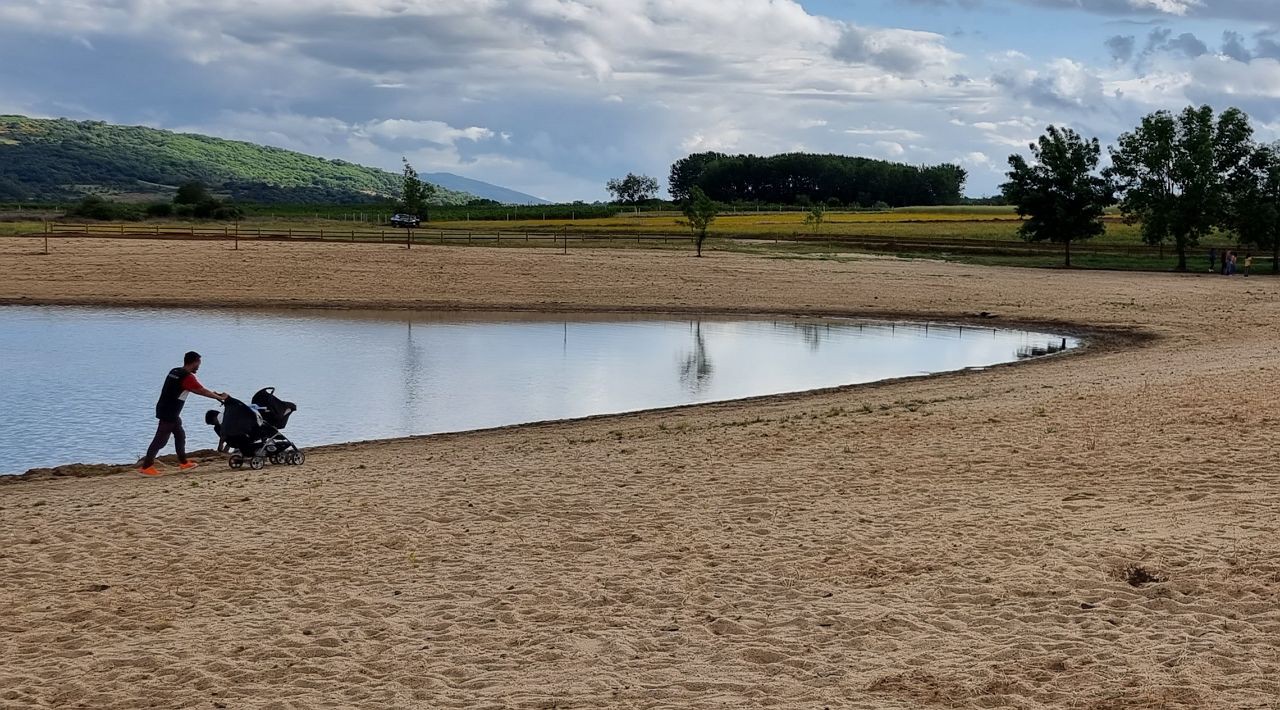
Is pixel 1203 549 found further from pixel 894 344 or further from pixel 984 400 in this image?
pixel 894 344

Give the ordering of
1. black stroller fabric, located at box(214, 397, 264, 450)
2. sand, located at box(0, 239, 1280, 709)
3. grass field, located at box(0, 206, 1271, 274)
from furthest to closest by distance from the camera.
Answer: grass field, located at box(0, 206, 1271, 274) → black stroller fabric, located at box(214, 397, 264, 450) → sand, located at box(0, 239, 1280, 709)

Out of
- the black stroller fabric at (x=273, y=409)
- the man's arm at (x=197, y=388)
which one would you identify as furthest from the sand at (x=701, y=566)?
the man's arm at (x=197, y=388)

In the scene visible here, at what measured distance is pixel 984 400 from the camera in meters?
18.3

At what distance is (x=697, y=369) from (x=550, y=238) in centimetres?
4155

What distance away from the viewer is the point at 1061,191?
2520 inches

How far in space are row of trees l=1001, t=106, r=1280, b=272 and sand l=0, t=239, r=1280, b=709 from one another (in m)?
45.2

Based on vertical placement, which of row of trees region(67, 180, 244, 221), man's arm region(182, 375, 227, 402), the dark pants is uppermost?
row of trees region(67, 180, 244, 221)

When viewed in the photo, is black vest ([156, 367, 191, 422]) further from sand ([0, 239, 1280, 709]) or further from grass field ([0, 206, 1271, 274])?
grass field ([0, 206, 1271, 274])

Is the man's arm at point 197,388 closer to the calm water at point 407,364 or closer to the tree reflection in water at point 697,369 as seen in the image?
the calm water at point 407,364

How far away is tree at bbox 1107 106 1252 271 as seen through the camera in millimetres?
59469

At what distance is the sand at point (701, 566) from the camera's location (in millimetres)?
6988

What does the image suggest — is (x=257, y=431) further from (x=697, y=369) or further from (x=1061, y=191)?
(x=1061, y=191)

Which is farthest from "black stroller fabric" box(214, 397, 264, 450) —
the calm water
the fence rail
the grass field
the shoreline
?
the grass field

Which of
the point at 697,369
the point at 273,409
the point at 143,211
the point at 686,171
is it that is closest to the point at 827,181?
the point at 686,171
